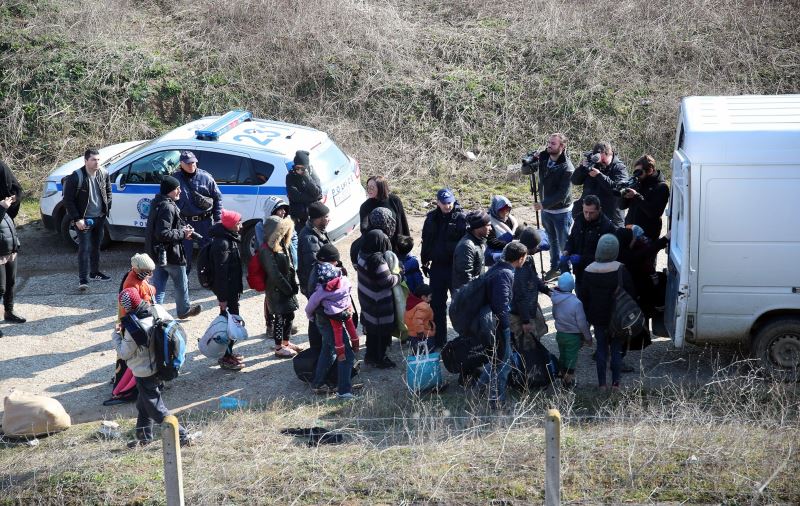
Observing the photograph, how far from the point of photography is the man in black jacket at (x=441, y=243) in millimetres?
9312

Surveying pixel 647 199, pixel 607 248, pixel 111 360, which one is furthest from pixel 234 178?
pixel 607 248

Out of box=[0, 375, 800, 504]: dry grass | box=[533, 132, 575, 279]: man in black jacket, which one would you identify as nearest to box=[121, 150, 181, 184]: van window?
box=[533, 132, 575, 279]: man in black jacket

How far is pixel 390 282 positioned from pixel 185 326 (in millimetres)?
2887

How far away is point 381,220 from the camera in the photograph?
29.8ft

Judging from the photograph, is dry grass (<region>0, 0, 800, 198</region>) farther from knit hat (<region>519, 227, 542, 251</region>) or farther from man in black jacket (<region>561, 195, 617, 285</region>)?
knit hat (<region>519, 227, 542, 251</region>)

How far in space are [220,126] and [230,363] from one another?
159 inches

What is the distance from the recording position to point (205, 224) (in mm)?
10938

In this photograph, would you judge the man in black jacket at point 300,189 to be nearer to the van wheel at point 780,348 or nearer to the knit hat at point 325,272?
the knit hat at point 325,272

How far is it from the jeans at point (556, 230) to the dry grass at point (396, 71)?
3.72m

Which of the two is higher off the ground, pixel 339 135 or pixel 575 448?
pixel 339 135

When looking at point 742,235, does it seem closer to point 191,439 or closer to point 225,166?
point 191,439

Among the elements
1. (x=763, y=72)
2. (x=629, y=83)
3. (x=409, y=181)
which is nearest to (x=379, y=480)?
(x=409, y=181)

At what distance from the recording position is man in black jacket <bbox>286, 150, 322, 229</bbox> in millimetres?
11148

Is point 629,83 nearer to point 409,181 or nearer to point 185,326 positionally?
point 409,181
